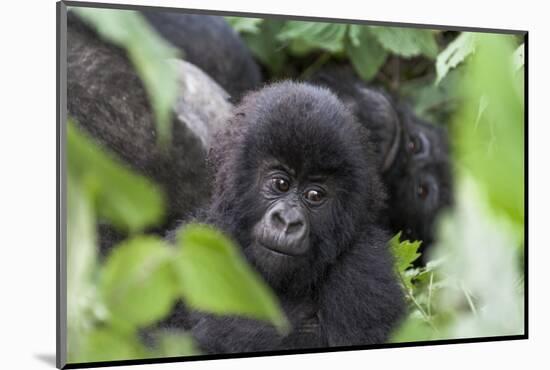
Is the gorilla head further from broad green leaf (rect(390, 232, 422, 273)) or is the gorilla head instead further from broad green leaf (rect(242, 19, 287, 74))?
broad green leaf (rect(242, 19, 287, 74))

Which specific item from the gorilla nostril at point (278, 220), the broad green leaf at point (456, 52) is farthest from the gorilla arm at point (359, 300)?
the broad green leaf at point (456, 52)

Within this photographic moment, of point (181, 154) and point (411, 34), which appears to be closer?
point (181, 154)

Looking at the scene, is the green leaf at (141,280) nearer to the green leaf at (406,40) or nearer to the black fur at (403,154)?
the green leaf at (406,40)

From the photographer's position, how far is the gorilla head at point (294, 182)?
83.6 inches

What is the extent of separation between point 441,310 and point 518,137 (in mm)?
2099

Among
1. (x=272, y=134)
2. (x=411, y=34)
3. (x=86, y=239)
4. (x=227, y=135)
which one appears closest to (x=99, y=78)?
(x=227, y=135)

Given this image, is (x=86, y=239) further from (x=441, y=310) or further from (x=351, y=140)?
(x=441, y=310)

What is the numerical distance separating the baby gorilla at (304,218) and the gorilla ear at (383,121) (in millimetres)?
910

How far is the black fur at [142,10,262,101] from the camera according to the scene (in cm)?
289

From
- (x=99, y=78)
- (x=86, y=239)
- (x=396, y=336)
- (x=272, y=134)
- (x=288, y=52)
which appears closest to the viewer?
(x=86, y=239)

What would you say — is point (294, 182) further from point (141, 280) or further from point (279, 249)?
point (141, 280)

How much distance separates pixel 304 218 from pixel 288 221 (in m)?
0.05

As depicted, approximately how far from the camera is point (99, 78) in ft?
8.25

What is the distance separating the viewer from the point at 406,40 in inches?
115
